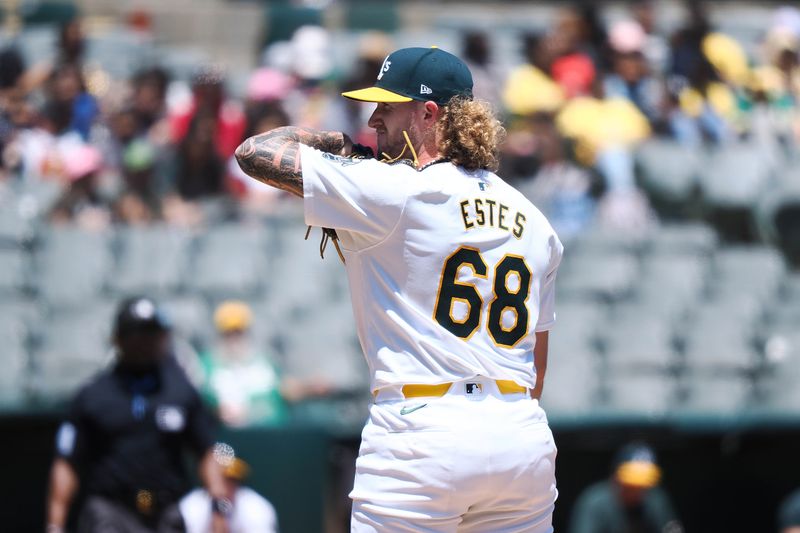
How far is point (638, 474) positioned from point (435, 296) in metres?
4.17

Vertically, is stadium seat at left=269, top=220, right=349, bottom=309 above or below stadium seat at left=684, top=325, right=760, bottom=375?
above

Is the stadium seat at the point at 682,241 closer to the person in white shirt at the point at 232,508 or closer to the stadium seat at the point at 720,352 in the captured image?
the stadium seat at the point at 720,352

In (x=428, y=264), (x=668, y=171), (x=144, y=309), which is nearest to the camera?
(x=428, y=264)

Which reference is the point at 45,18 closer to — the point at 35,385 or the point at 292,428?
the point at 35,385

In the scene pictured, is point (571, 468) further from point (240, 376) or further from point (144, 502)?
point (144, 502)

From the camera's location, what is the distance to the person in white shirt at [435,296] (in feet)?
11.1

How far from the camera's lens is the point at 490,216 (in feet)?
11.5

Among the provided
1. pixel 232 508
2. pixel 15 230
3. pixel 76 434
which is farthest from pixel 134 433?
pixel 15 230

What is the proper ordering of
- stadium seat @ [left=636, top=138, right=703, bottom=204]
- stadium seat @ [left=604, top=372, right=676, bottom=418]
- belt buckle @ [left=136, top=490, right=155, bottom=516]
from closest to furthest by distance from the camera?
belt buckle @ [left=136, top=490, right=155, bottom=516] < stadium seat @ [left=604, top=372, right=676, bottom=418] < stadium seat @ [left=636, top=138, right=703, bottom=204]

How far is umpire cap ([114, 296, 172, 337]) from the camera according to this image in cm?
623

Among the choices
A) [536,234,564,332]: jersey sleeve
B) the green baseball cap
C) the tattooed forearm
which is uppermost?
the green baseball cap

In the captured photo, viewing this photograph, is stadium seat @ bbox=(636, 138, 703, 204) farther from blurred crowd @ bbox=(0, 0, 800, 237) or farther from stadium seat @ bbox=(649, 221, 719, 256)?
stadium seat @ bbox=(649, 221, 719, 256)

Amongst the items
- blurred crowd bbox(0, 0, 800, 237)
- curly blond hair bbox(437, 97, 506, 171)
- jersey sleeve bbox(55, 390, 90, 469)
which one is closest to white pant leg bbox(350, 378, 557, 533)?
curly blond hair bbox(437, 97, 506, 171)

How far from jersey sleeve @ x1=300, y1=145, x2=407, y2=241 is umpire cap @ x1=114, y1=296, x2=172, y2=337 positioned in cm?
297
